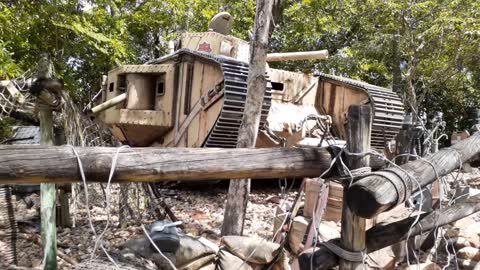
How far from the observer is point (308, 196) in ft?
17.4

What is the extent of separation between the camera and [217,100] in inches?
283

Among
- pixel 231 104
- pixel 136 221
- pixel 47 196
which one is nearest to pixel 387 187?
pixel 47 196

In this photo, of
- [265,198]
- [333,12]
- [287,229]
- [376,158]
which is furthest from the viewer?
[333,12]

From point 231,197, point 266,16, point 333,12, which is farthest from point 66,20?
point 333,12

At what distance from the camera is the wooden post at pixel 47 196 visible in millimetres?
3540

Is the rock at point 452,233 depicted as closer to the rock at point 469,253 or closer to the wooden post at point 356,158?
the rock at point 469,253

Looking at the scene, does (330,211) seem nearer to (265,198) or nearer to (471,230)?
(471,230)

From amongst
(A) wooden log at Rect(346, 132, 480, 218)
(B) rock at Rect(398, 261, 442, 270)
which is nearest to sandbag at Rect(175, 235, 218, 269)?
(A) wooden log at Rect(346, 132, 480, 218)

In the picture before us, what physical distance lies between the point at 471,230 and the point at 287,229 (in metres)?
2.37

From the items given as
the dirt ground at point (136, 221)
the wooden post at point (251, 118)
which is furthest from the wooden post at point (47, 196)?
the wooden post at point (251, 118)

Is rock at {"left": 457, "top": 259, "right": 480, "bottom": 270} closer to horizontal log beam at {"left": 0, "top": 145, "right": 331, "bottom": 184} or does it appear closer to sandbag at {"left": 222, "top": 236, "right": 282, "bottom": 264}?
sandbag at {"left": 222, "top": 236, "right": 282, "bottom": 264}

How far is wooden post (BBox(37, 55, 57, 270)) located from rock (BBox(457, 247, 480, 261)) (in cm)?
403

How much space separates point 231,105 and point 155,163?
15.4 feet

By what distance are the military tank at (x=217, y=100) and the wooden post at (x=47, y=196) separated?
3438mm
